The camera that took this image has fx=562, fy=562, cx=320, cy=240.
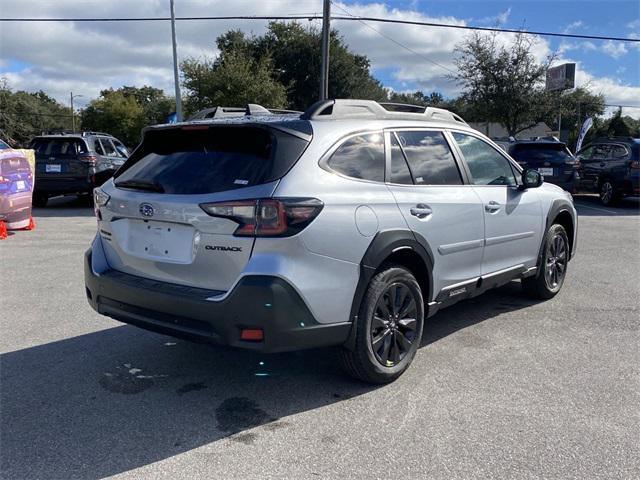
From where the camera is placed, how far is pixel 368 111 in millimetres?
4020

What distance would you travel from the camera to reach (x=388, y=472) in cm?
280

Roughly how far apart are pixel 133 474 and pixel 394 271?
1.96 m

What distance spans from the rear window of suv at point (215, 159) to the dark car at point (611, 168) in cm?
1408

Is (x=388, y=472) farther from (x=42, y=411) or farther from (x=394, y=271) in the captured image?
(x=42, y=411)

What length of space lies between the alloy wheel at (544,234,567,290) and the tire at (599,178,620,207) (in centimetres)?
1071

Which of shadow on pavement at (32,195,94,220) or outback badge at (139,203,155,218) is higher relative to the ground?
outback badge at (139,203,155,218)

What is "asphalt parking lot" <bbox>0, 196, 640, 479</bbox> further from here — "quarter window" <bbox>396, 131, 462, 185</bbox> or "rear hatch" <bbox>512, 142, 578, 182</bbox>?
"rear hatch" <bbox>512, 142, 578, 182</bbox>

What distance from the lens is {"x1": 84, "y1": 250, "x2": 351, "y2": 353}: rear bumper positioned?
3074 mm

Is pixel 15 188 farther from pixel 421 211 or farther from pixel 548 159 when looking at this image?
pixel 548 159

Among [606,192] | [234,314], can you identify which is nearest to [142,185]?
[234,314]

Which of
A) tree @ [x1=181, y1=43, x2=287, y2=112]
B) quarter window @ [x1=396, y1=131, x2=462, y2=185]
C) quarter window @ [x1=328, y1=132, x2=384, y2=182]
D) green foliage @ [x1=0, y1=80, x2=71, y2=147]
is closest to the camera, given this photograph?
quarter window @ [x1=328, y1=132, x2=384, y2=182]

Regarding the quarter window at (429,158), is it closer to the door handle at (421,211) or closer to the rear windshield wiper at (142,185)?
the door handle at (421,211)

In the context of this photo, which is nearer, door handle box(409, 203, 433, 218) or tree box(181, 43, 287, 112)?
door handle box(409, 203, 433, 218)

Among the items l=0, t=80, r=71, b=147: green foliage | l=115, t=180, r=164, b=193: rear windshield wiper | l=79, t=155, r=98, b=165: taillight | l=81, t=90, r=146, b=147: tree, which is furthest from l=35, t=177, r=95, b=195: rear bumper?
l=81, t=90, r=146, b=147: tree
